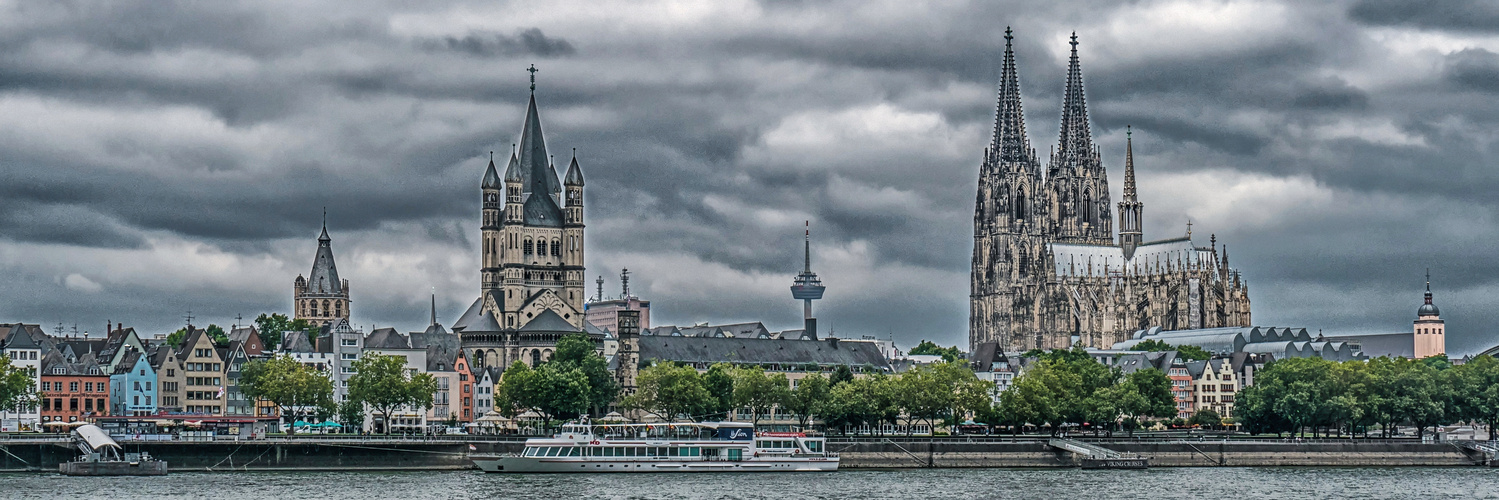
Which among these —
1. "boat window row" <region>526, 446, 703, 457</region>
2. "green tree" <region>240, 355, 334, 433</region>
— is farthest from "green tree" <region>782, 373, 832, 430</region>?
"green tree" <region>240, 355, 334, 433</region>

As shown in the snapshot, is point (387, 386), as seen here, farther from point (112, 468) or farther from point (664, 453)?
point (112, 468)

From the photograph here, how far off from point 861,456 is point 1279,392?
130 ft

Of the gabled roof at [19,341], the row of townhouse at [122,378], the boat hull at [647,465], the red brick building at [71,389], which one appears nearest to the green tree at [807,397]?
the boat hull at [647,465]

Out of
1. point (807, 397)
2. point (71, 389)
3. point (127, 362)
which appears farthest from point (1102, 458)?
point (71, 389)

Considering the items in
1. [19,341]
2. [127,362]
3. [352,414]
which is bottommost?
[352,414]

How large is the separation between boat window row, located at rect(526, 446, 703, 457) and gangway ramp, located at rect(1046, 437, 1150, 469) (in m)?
22.7

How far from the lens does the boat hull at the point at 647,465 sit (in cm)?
11969

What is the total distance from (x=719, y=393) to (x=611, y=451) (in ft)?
121

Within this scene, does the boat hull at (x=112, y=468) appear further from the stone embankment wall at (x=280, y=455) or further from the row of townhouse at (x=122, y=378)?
the row of townhouse at (x=122, y=378)

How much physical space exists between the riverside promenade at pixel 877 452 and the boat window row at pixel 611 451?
16.9 ft

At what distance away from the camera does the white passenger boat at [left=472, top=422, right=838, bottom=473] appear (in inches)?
4747

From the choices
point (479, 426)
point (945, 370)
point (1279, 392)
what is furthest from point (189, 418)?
point (1279, 392)

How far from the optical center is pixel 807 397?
6078 inches

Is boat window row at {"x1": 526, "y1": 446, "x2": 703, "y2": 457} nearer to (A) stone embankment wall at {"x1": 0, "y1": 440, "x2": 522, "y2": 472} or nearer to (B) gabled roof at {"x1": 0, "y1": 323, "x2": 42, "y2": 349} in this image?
(A) stone embankment wall at {"x1": 0, "y1": 440, "x2": 522, "y2": 472}
